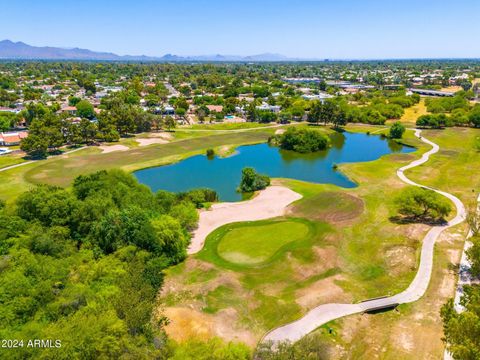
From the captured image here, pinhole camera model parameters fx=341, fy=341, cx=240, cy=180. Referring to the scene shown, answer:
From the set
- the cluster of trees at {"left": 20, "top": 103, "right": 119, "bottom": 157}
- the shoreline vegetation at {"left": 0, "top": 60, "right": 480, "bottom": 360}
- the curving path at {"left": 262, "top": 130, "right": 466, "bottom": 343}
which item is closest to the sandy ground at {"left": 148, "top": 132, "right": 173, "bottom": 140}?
the cluster of trees at {"left": 20, "top": 103, "right": 119, "bottom": 157}

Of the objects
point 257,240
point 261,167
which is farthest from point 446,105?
point 257,240

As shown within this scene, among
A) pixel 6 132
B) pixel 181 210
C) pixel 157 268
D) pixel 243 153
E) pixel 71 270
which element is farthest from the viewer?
pixel 6 132

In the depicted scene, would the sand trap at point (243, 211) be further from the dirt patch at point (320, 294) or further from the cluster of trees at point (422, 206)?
the cluster of trees at point (422, 206)

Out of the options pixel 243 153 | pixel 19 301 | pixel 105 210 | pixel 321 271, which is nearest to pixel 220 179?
pixel 243 153

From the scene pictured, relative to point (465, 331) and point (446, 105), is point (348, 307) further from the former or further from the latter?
point (446, 105)

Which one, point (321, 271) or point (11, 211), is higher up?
point (11, 211)

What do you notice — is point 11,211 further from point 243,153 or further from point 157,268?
point 243,153

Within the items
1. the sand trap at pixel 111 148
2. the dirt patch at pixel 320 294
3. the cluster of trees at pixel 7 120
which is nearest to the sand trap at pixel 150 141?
the sand trap at pixel 111 148

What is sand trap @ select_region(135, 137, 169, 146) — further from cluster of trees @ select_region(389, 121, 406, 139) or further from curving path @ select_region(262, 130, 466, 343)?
curving path @ select_region(262, 130, 466, 343)
